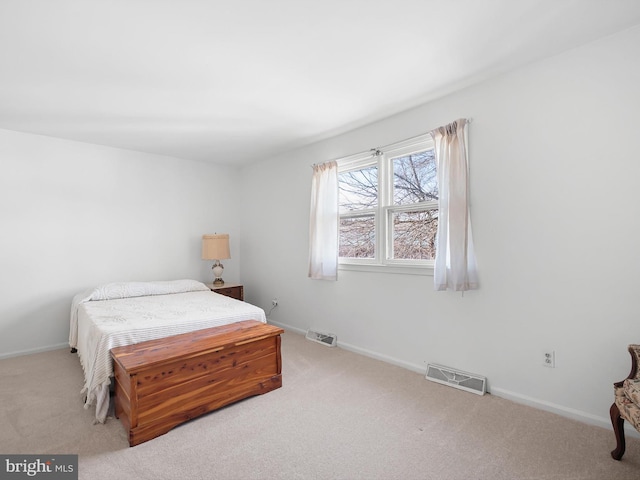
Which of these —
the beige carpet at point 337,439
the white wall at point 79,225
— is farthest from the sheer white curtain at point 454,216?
the white wall at point 79,225

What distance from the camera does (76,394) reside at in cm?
239

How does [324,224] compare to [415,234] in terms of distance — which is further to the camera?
[324,224]

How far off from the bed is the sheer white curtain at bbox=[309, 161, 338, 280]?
0.93 meters

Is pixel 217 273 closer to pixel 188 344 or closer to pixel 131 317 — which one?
pixel 131 317

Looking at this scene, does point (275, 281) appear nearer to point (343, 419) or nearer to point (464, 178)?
point (343, 419)

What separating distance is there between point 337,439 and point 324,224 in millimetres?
2132

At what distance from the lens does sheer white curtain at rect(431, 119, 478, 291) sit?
2416 mm

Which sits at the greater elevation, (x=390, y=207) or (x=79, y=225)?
(x=390, y=207)

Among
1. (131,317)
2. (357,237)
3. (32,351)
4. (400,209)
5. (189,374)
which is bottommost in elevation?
(32,351)

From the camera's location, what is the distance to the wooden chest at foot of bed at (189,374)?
184cm

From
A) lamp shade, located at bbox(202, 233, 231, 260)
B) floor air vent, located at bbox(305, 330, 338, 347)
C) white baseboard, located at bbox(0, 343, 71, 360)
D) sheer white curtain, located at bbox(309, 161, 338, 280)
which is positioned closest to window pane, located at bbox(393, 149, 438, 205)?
sheer white curtain, located at bbox(309, 161, 338, 280)

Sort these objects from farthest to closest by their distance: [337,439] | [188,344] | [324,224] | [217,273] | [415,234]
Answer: [217,273]
[324,224]
[415,234]
[188,344]
[337,439]
